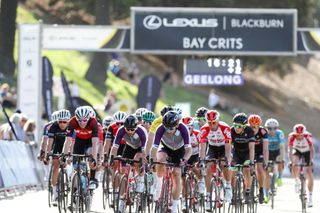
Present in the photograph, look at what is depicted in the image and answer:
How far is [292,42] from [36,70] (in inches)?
299

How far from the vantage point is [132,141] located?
1927cm

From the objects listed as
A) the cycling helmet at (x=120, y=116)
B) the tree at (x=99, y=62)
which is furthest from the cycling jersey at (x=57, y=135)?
the tree at (x=99, y=62)

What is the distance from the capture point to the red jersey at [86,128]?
19302 mm

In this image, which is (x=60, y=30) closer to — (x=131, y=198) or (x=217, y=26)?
(x=217, y=26)

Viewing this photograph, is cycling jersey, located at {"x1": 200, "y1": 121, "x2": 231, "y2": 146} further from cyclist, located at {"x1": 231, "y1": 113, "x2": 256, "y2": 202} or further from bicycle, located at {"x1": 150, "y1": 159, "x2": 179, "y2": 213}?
bicycle, located at {"x1": 150, "y1": 159, "x2": 179, "y2": 213}

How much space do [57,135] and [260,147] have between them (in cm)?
455

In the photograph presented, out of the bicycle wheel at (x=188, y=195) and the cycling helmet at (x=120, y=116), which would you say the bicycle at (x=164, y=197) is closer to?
the bicycle wheel at (x=188, y=195)

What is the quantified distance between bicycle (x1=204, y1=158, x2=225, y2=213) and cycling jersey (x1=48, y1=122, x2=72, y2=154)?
2.73 metres

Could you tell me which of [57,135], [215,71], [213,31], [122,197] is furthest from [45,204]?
[213,31]

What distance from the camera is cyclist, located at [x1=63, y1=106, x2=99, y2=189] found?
19.1 m

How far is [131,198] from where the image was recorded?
61.3 feet

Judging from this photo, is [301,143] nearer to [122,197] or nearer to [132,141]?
[132,141]

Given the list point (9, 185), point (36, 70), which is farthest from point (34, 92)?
point (9, 185)

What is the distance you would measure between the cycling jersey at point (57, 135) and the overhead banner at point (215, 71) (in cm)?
1253
